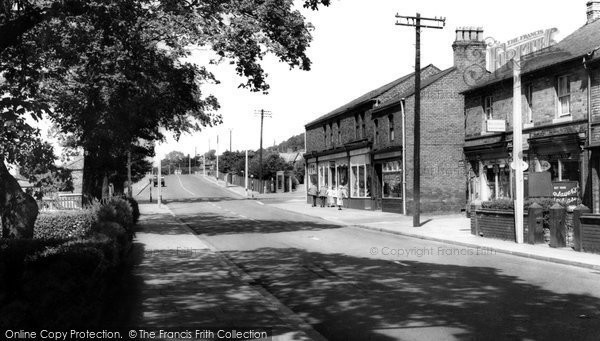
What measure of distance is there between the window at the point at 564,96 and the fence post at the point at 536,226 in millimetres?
6446

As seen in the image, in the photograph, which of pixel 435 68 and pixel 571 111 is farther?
pixel 435 68

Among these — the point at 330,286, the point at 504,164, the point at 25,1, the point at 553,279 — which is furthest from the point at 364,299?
the point at 504,164

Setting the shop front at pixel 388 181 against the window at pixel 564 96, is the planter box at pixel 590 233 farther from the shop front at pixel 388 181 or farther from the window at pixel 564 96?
the shop front at pixel 388 181

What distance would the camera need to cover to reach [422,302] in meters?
8.41

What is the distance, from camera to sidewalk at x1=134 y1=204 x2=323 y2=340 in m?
6.86

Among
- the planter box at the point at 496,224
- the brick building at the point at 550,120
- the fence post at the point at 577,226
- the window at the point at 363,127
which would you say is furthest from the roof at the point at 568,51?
the window at the point at 363,127

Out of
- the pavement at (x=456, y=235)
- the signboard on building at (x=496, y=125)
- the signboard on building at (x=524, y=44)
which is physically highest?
the signboard on building at (x=524, y=44)

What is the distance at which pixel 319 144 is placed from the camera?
155 feet

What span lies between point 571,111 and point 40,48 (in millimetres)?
18768

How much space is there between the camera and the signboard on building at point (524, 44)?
1995cm

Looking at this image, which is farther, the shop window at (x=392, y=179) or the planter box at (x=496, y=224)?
the shop window at (x=392, y=179)

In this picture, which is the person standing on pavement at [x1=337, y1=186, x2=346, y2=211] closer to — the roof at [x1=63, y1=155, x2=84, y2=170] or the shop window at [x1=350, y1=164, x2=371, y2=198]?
the shop window at [x1=350, y1=164, x2=371, y2=198]

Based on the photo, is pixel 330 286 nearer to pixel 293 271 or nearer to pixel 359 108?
pixel 293 271

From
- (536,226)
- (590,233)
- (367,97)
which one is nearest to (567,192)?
(536,226)
